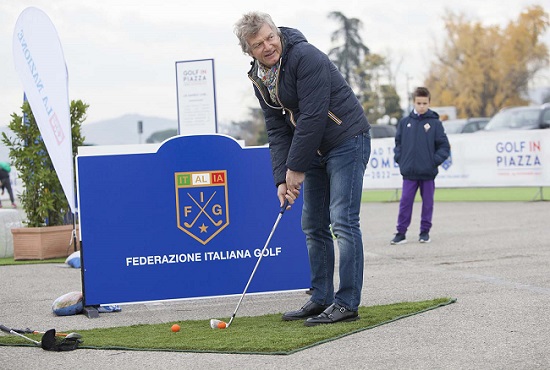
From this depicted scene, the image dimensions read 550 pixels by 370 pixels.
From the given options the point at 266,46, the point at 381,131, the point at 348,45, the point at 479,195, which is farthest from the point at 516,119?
the point at 348,45

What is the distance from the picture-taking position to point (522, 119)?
30.8 m

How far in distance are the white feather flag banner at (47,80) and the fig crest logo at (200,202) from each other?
3.53 m

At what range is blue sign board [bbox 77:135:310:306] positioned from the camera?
24.8ft

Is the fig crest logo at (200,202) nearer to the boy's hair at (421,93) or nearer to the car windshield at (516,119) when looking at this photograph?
the boy's hair at (421,93)

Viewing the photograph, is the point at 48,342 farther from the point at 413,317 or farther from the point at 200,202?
the point at 413,317

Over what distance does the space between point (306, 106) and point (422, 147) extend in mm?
6203

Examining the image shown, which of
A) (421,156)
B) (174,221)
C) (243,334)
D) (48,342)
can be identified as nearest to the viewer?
(48,342)

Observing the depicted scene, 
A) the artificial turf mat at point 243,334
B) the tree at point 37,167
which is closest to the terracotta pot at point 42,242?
the tree at point 37,167

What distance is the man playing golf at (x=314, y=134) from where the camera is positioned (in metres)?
6.11

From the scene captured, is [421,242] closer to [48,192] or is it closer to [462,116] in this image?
[48,192]

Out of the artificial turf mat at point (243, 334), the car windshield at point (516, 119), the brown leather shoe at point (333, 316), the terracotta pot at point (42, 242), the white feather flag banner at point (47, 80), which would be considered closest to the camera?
the artificial turf mat at point (243, 334)

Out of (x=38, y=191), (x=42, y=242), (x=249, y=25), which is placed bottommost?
(x=42, y=242)

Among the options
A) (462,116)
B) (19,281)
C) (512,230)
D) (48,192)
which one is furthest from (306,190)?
(462,116)

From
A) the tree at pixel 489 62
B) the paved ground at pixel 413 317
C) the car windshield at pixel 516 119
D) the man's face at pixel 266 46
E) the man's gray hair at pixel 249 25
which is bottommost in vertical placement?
the paved ground at pixel 413 317
